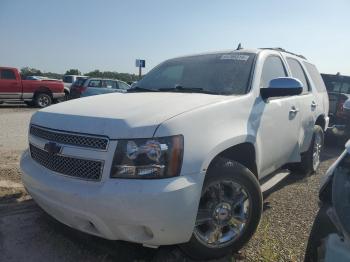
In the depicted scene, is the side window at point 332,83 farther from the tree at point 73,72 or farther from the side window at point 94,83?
the tree at point 73,72

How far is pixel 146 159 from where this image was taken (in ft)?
8.32

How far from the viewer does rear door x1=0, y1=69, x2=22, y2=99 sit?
1638 centimetres

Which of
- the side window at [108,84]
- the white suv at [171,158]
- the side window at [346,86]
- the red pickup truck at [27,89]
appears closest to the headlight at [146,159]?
the white suv at [171,158]

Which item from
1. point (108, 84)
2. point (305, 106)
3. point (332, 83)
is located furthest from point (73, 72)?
point (305, 106)

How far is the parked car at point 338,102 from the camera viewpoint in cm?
785

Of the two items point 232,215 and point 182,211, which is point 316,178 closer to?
point 232,215

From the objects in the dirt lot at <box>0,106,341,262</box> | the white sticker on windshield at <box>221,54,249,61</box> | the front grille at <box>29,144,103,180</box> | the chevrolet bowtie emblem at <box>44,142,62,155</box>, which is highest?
the white sticker on windshield at <box>221,54,249,61</box>

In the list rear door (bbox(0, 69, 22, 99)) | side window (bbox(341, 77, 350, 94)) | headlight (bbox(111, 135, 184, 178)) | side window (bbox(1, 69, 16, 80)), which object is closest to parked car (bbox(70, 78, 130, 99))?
rear door (bbox(0, 69, 22, 99))

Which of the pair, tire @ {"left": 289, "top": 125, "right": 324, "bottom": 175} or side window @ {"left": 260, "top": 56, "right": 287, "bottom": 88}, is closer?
side window @ {"left": 260, "top": 56, "right": 287, "bottom": 88}

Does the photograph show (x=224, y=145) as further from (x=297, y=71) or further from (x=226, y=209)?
(x=297, y=71)

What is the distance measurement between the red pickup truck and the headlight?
15.7 m

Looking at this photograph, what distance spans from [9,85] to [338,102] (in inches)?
549

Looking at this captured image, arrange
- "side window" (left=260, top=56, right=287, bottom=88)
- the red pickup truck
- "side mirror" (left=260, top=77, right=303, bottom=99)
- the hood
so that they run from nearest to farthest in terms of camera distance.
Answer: the hood
"side mirror" (left=260, top=77, right=303, bottom=99)
"side window" (left=260, top=56, right=287, bottom=88)
the red pickup truck

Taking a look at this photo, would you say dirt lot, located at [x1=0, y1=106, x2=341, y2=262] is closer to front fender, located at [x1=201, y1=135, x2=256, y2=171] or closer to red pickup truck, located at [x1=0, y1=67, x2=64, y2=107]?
front fender, located at [x1=201, y1=135, x2=256, y2=171]
